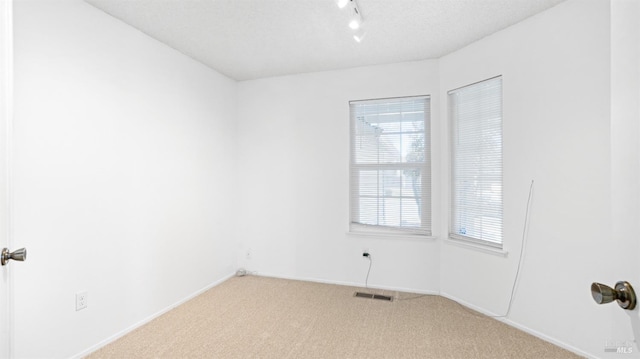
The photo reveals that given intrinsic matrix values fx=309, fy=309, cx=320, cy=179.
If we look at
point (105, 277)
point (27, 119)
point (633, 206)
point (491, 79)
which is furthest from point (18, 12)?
point (491, 79)

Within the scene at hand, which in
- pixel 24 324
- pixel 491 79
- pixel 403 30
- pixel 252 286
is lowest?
pixel 252 286

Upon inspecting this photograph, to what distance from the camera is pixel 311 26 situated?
2652 mm

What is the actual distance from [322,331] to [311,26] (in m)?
2.58

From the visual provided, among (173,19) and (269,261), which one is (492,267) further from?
(173,19)

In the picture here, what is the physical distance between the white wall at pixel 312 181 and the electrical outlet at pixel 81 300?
200 cm

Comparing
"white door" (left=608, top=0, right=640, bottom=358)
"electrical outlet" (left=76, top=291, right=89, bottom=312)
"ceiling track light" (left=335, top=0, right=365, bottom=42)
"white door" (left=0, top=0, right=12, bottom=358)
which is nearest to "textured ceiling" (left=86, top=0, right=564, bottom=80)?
"ceiling track light" (left=335, top=0, right=365, bottom=42)

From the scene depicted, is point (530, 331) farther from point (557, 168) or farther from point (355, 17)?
point (355, 17)

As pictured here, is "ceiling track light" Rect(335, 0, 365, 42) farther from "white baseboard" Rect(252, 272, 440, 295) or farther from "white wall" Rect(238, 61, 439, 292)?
"white baseboard" Rect(252, 272, 440, 295)

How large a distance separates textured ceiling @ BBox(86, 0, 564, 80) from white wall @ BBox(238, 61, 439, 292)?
1.12 feet

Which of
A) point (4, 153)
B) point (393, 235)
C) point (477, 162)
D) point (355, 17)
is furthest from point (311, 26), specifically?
point (393, 235)

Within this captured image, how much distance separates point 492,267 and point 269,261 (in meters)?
2.55

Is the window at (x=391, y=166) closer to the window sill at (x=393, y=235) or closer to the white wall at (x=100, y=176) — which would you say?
the window sill at (x=393, y=235)

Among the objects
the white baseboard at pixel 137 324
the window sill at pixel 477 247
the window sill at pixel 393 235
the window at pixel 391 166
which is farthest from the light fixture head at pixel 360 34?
the white baseboard at pixel 137 324

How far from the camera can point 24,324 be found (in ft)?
6.12
